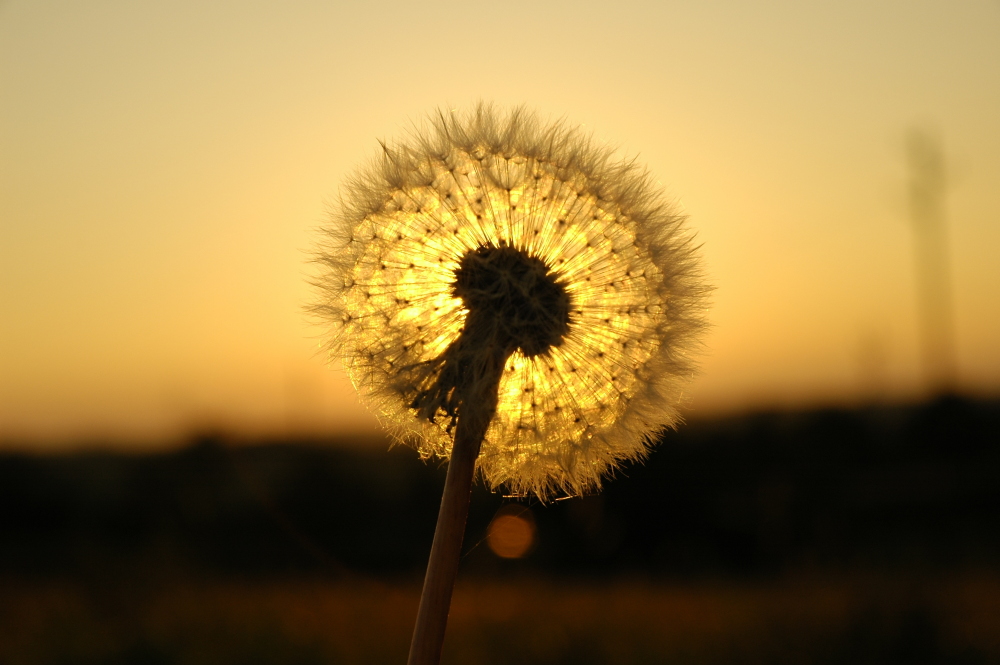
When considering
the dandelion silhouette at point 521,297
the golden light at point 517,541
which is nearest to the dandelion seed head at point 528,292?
the dandelion silhouette at point 521,297

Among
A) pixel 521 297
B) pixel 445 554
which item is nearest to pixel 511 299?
pixel 521 297

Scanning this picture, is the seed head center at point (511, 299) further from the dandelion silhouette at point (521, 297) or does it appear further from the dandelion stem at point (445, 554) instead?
the dandelion stem at point (445, 554)

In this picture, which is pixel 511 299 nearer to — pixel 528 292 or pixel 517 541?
pixel 528 292

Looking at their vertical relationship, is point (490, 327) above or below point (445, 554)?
above

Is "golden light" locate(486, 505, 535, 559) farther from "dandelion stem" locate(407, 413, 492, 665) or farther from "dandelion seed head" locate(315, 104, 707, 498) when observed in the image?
"dandelion stem" locate(407, 413, 492, 665)

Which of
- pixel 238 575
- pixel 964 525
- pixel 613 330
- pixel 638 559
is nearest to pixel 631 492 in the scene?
pixel 638 559

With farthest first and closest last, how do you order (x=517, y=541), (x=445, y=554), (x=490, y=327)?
1. (x=517, y=541)
2. (x=490, y=327)
3. (x=445, y=554)

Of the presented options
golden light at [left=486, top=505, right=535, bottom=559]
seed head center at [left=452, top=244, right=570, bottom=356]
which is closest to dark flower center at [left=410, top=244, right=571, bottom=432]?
Result: seed head center at [left=452, top=244, right=570, bottom=356]

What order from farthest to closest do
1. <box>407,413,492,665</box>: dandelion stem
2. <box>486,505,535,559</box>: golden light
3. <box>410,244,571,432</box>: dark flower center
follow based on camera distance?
<box>486,505,535,559</box>: golden light → <box>410,244,571,432</box>: dark flower center → <box>407,413,492,665</box>: dandelion stem
